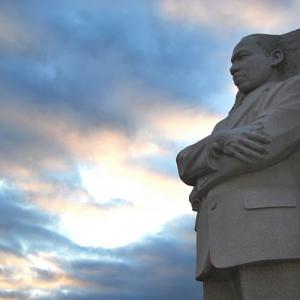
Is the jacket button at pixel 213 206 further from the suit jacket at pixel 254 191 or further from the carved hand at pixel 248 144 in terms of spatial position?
the carved hand at pixel 248 144

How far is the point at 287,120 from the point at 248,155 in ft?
2.32

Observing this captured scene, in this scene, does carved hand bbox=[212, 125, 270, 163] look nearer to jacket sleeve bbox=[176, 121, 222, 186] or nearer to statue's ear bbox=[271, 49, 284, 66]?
jacket sleeve bbox=[176, 121, 222, 186]

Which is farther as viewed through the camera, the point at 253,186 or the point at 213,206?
the point at 213,206

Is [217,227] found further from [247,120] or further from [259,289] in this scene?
[247,120]

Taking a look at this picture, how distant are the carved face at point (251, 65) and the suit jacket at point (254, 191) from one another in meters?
0.31

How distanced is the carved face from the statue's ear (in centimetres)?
5

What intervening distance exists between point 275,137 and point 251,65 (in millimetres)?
1568

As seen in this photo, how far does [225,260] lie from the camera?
6.57 meters

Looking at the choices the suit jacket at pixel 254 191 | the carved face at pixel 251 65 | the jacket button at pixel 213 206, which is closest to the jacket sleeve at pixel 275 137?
the suit jacket at pixel 254 191

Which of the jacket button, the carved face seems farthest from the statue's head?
the jacket button

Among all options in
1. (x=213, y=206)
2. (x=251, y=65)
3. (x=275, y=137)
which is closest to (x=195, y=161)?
(x=213, y=206)

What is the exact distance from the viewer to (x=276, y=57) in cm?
810

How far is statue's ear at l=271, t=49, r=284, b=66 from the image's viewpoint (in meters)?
8.07

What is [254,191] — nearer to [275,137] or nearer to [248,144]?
[248,144]
